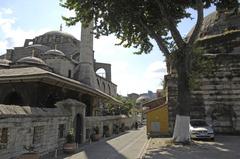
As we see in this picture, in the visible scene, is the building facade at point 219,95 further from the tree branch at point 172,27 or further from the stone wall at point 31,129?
the stone wall at point 31,129

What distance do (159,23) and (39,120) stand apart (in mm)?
10378

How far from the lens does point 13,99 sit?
20.7 meters

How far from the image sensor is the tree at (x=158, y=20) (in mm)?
16750

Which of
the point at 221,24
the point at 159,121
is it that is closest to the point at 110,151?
the point at 159,121

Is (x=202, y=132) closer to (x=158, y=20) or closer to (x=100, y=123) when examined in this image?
(x=158, y=20)

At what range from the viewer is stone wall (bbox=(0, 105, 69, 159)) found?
37.6 ft

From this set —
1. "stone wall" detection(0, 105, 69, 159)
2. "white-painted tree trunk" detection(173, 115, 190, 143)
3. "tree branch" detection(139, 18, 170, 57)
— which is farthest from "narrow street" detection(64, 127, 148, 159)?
"tree branch" detection(139, 18, 170, 57)

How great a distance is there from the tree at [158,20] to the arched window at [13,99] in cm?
659

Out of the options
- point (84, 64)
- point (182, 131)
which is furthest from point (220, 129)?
point (84, 64)

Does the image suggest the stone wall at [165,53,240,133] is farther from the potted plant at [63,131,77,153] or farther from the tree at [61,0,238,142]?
the potted plant at [63,131,77,153]

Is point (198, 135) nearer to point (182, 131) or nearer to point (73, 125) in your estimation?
point (182, 131)

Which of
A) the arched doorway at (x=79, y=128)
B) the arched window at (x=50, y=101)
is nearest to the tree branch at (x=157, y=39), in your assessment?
the arched doorway at (x=79, y=128)

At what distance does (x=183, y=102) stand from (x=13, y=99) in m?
12.7

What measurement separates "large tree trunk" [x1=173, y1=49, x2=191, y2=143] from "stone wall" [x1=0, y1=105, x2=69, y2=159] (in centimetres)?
719
